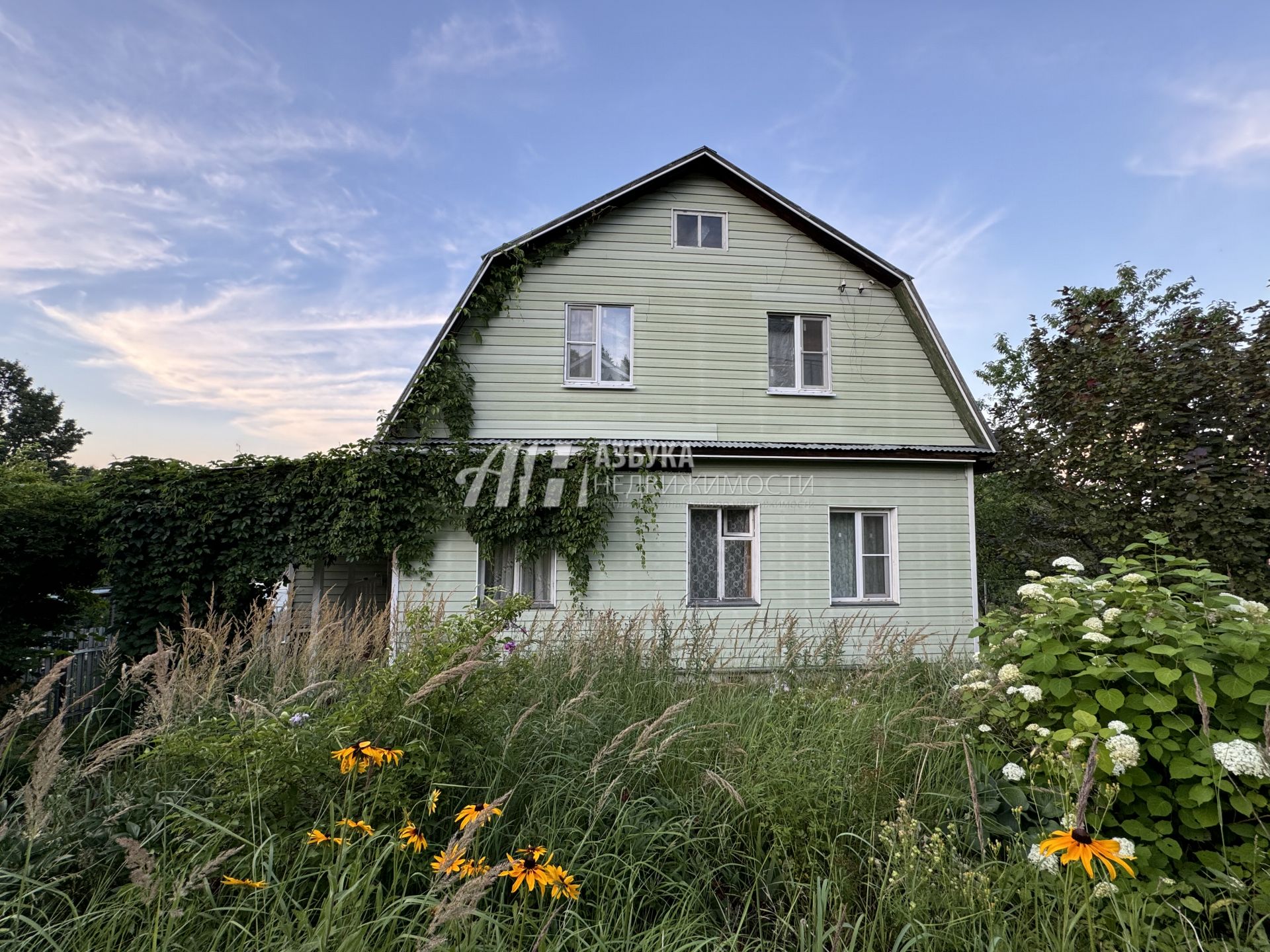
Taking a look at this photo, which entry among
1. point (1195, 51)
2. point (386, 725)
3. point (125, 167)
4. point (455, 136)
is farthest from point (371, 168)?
point (1195, 51)

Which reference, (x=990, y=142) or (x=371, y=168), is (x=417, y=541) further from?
(x=990, y=142)

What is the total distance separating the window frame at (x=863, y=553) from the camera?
32.9ft

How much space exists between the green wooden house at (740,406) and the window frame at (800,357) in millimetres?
36

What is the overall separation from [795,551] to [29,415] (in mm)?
52439

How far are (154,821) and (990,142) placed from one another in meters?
12.8

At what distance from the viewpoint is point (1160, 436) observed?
8953 mm

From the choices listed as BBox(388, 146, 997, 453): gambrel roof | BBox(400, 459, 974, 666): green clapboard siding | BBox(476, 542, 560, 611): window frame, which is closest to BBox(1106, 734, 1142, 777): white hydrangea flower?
BBox(400, 459, 974, 666): green clapboard siding

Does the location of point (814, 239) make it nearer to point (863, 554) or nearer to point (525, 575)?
point (863, 554)

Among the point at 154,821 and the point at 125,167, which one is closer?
the point at 154,821

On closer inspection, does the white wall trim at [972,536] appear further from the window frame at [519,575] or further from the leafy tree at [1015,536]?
the window frame at [519,575]

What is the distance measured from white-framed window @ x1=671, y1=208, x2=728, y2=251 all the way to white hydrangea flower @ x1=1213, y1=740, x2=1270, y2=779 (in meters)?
10.0

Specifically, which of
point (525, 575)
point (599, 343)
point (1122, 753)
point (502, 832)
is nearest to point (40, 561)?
point (525, 575)

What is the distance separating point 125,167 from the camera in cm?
844

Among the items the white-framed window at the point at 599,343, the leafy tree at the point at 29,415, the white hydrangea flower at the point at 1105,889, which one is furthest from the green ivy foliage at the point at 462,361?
the leafy tree at the point at 29,415
